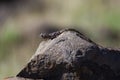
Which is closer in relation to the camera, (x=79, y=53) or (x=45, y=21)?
(x=79, y=53)

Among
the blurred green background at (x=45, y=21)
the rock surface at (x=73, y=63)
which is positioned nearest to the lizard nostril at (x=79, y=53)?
the rock surface at (x=73, y=63)

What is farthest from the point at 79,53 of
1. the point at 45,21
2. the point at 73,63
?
the point at 45,21

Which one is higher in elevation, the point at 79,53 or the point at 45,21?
the point at 45,21

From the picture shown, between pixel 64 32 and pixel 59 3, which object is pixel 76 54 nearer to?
pixel 64 32

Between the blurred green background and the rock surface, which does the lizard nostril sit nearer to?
the rock surface

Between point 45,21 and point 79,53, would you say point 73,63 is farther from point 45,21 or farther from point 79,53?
point 45,21

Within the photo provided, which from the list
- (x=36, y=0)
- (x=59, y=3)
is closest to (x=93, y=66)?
(x=59, y=3)
